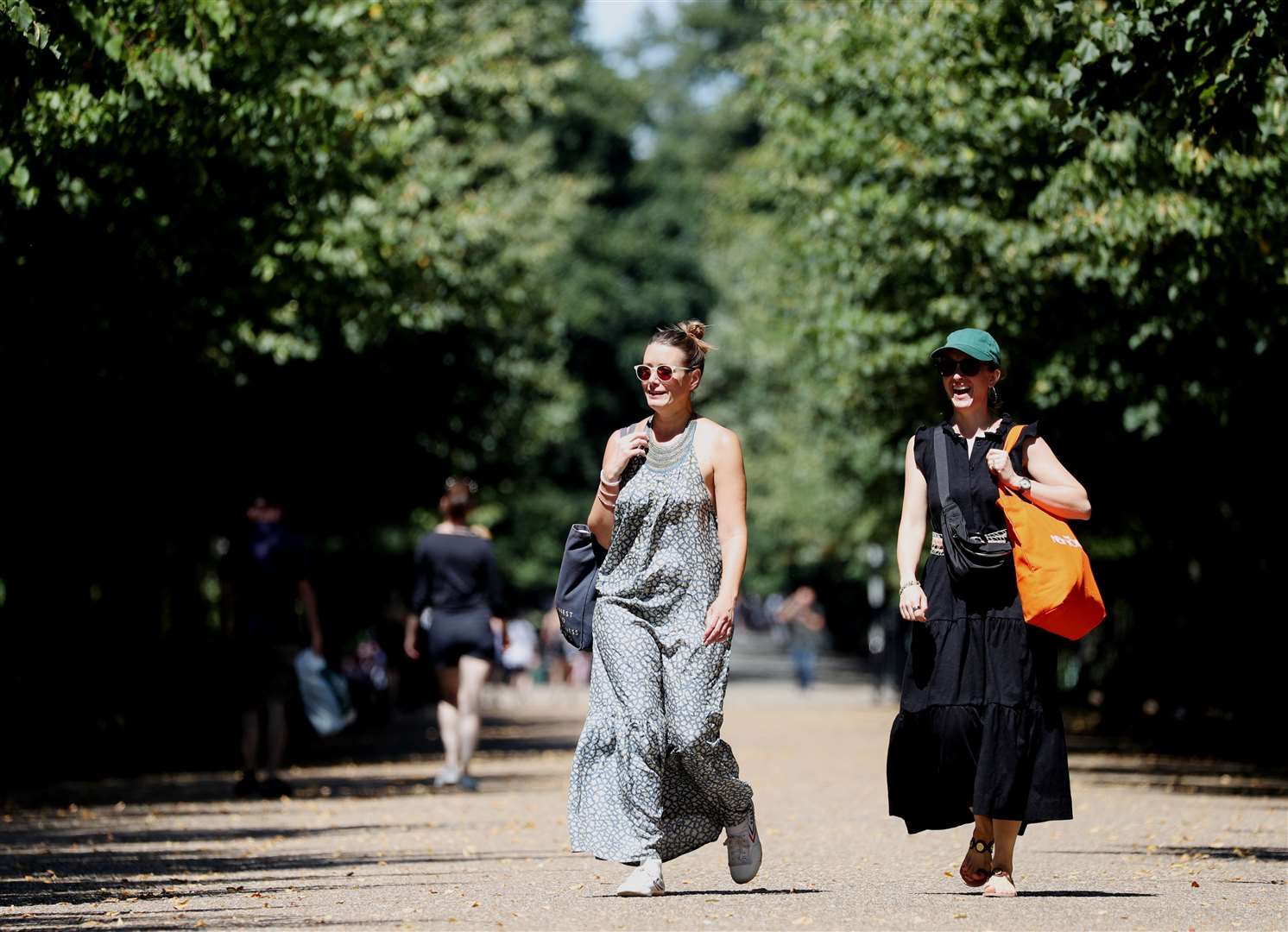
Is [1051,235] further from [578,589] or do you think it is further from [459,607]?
[578,589]

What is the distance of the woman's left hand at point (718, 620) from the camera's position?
25.7 feet

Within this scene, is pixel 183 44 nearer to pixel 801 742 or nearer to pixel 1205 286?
pixel 1205 286

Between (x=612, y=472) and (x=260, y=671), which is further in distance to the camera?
(x=260, y=671)

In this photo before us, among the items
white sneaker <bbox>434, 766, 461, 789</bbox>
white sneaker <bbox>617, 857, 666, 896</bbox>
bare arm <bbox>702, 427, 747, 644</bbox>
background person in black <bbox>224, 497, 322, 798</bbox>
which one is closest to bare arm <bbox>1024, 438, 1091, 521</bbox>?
bare arm <bbox>702, 427, 747, 644</bbox>

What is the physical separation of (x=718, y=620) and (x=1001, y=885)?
142cm

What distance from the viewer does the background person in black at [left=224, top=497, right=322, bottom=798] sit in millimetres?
14234

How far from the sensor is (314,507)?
2597 cm

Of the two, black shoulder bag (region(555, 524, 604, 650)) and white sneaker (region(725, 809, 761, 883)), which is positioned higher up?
black shoulder bag (region(555, 524, 604, 650))

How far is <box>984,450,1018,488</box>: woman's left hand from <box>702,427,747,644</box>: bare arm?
35.5 inches

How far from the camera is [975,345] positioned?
8.00 metres

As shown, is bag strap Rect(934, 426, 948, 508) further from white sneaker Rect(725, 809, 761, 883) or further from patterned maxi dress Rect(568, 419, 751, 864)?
white sneaker Rect(725, 809, 761, 883)

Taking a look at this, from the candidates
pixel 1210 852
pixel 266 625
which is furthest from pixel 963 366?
pixel 266 625

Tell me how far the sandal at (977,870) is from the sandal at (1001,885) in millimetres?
37

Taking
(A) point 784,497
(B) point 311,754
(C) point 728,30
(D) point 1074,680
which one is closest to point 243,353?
(B) point 311,754
